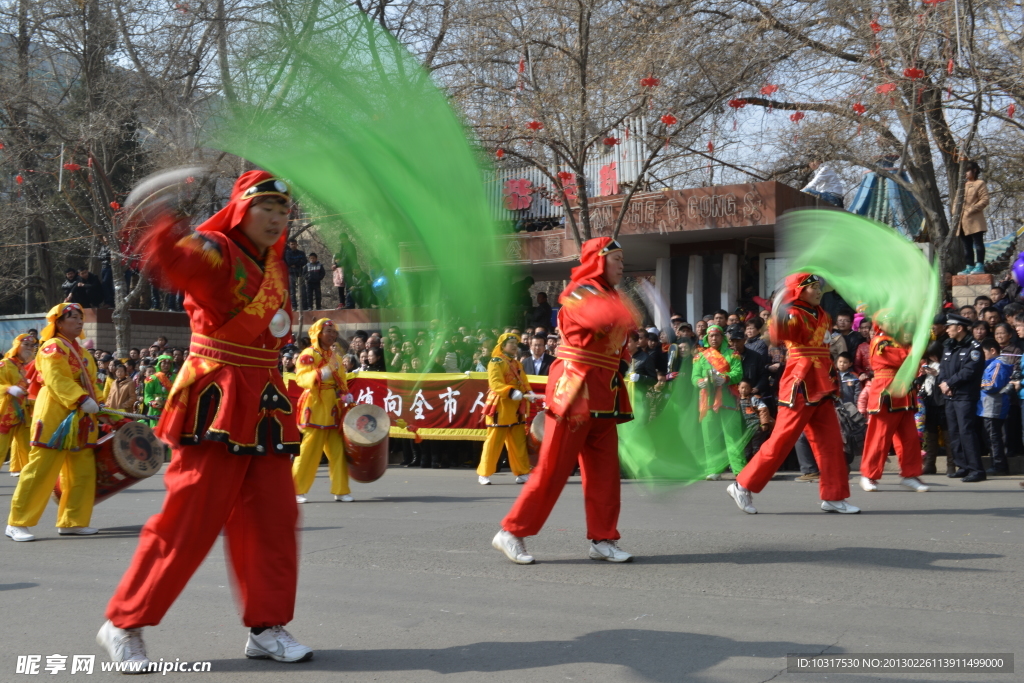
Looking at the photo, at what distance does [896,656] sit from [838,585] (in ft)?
4.39

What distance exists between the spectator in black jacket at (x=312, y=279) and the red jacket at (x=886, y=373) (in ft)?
33.2

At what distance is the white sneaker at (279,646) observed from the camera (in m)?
3.93

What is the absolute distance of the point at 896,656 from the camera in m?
3.84

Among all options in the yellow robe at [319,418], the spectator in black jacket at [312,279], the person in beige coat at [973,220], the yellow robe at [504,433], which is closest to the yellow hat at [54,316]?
the yellow robe at [319,418]

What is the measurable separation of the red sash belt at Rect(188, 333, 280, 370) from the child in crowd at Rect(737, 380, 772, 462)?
786 cm

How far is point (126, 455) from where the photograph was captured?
7680mm

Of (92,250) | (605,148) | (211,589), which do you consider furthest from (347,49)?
(92,250)

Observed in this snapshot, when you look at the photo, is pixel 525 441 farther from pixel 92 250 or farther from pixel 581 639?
pixel 92 250

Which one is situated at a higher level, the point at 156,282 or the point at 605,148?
the point at 605,148

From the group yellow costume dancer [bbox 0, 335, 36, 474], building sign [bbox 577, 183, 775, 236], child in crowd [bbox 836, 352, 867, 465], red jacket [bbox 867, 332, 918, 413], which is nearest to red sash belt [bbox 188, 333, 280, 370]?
yellow costume dancer [bbox 0, 335, 36, 474]

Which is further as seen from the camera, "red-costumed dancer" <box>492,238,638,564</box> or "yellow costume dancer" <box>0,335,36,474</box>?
"yellow costume dancer" <box>0,335,36,474</box>

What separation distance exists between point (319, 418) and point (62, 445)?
248cm

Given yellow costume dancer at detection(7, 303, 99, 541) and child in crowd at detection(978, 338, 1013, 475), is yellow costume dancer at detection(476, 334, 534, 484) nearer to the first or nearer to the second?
yellow costume dancer at detection(7, 303, 99, 541)

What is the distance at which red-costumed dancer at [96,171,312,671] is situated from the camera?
149 inches
